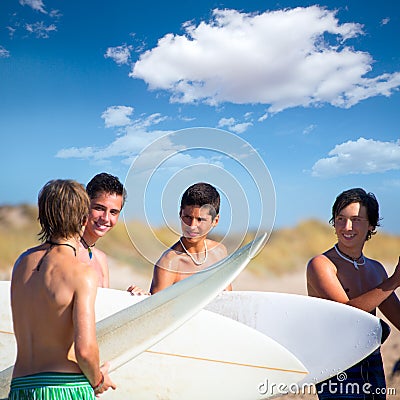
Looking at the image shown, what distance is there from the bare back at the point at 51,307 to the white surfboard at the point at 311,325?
1.33 meters

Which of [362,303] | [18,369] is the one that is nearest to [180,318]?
[362,303]

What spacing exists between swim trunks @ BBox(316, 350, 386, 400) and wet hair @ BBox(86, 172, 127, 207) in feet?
3.85

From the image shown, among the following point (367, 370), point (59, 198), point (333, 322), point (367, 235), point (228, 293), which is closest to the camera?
point (59, 198)

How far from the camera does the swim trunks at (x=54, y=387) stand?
1.27m

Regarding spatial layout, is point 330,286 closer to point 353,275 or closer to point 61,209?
point 353,275

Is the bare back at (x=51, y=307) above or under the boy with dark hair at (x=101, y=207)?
under

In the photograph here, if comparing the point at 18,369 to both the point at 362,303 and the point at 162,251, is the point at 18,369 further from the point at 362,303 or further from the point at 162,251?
the point at 362,303

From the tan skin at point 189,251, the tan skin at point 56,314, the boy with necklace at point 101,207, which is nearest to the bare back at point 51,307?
the tan skin at point 56,314

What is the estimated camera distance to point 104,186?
7.44ft

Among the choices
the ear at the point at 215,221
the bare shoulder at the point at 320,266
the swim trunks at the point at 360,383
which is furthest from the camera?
the ear at the point at 215,221

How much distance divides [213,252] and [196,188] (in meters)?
0.36

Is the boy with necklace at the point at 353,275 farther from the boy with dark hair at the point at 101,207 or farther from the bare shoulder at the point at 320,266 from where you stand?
the boy with dark hair at the point at 101,207

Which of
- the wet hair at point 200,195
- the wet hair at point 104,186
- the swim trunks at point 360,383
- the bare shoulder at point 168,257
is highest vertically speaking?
the wet hair at point 104,186

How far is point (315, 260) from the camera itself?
2.13 m
